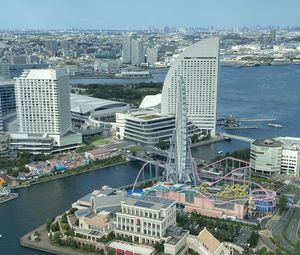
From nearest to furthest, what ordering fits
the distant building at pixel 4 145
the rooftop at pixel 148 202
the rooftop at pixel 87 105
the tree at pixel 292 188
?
1. the rooftop at pixel 148 202
2. the tree at pixel 292 188
3. the distant building at pixel 4 145
4. the rooftop at pixel 87 105

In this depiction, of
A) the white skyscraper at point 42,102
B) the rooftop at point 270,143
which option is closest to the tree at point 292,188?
the rooftop at point 270,143

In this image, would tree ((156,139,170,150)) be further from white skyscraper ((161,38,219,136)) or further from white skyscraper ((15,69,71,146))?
white skyscraper ((15,69,71,146))

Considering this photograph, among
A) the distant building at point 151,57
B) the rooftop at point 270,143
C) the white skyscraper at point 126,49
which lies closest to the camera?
the rooftop at point 270,143

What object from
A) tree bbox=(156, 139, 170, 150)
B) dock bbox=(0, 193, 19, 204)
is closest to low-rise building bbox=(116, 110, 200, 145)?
tree bbox=(156, 139, 170, 150)

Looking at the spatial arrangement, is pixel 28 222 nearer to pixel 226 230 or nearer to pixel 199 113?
pixel 226 230

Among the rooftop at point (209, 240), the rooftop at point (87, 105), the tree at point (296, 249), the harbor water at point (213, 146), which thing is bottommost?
the harbor water at point (213, 146)

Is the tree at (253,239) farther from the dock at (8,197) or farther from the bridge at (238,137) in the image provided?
the bridge at (238,137)

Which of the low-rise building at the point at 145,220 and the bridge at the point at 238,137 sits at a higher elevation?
the low-rise building at the point at 145,220
